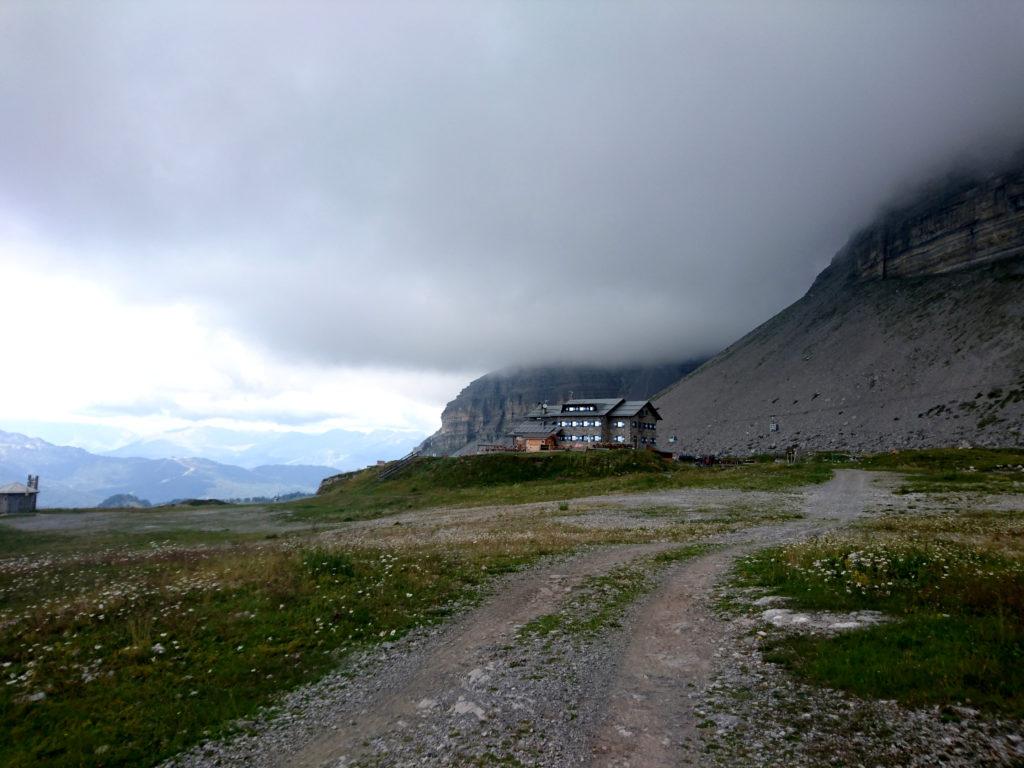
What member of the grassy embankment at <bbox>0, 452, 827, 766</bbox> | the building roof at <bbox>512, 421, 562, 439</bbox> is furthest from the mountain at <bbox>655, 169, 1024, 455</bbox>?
the grassy embankment at <bbox>0, 452, 827, 766</bbox>

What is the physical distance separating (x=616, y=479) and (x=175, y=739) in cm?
6173

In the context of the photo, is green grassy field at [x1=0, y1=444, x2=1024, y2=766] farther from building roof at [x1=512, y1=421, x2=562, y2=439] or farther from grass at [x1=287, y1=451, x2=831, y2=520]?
building roof at [x1=512, y1=421, x2=562, y2=439]

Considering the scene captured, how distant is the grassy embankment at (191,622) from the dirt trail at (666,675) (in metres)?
6.82

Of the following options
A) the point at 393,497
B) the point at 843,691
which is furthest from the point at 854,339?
the point at 843,691

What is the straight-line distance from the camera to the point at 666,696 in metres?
10.1

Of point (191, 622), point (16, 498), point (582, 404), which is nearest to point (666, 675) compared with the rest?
point (191, 622)

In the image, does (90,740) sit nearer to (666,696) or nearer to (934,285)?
(666,696)

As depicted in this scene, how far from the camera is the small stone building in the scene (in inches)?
3339

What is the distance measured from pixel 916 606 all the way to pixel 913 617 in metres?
1.23

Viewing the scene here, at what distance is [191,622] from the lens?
1612cm

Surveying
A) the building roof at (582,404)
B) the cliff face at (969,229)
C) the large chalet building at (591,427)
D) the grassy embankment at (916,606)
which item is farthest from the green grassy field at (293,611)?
the cliff face at (969,229)

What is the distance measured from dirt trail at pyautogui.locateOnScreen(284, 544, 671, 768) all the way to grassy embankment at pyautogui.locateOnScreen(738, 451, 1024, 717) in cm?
675

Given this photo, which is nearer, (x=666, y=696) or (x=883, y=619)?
(x=666, y=696)

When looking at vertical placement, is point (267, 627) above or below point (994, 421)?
below
